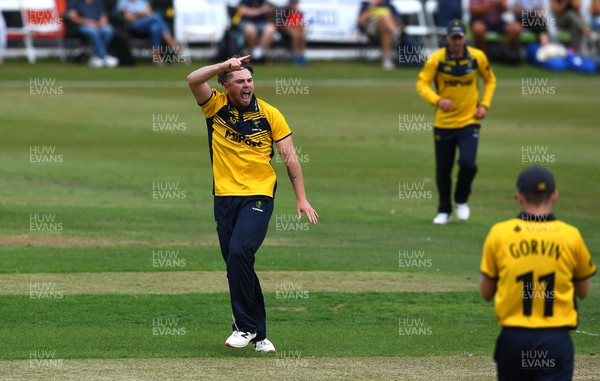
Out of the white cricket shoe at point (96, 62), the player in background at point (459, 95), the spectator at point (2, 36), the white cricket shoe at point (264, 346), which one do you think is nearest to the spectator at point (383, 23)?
the white cricket shoe at point (96, 62)

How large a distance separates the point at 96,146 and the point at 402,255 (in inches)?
399

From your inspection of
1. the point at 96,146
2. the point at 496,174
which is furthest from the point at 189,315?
the point at 96,146

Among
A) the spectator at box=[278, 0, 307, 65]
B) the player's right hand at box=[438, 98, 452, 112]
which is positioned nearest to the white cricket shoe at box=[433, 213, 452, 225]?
the player's right hand at box=[438, 98, 452, 112]

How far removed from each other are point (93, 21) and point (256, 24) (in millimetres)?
4954

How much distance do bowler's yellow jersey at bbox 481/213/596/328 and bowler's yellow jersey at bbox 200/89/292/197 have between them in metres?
3.29

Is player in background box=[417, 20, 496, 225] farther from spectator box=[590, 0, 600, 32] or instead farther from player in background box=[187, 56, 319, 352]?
spectator box=[590, 0, 600, 32]

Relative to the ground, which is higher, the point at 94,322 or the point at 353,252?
the point at 94,322

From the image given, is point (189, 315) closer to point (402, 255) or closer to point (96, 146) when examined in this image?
point (402, 255)

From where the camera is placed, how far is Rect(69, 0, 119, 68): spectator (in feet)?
107

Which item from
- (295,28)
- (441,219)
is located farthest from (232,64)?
(295,28)

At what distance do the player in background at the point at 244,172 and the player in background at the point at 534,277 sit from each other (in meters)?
3.11

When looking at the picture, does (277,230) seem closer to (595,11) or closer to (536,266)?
(536,266)

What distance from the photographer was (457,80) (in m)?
16.2

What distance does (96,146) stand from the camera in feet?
74.1
